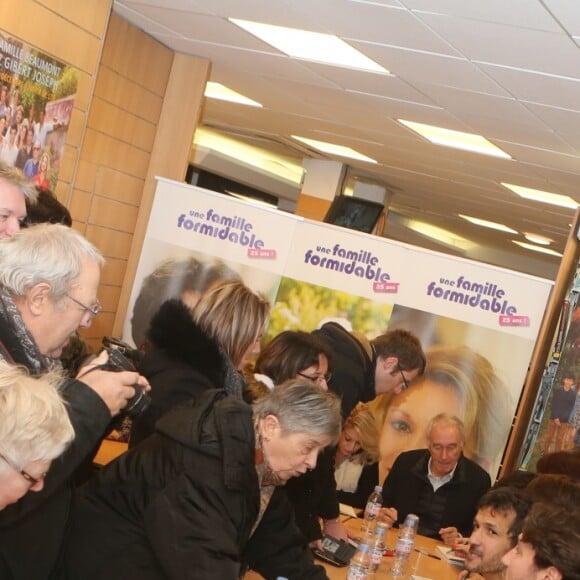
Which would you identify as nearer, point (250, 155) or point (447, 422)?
point (447, 422)

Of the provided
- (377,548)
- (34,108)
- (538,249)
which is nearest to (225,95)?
(34,108)

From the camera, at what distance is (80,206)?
7031mm

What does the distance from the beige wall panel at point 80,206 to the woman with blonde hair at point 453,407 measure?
2378 mm

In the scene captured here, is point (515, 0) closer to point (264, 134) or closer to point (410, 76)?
point (410, 76)

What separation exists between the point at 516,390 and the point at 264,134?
18.5ft

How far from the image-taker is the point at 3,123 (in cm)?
536

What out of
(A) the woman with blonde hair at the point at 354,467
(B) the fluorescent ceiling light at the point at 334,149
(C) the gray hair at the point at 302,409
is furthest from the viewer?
(B) the fluorescent ceiling light at the point at 334,149

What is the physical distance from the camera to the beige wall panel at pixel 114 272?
7492mm

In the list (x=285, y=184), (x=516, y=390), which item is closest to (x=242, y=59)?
(x=516, y=390)

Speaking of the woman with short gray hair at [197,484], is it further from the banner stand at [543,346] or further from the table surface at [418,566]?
the banner stand at [543,346]

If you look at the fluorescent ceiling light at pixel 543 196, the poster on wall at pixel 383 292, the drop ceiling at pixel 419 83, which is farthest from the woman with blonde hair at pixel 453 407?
the fluorescent ceiling light at pixel 543 196

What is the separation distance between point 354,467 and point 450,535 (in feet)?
3.38

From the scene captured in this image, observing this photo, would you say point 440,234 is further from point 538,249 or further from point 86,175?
point 86,175

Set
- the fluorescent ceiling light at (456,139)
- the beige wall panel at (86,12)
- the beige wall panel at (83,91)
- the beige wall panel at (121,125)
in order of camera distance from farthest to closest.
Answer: the fluorescent ceiling light at (456,139), the beige wall panel at (121,125), the beige wall panel at (83,91), the beige wall panel at (86,12)
